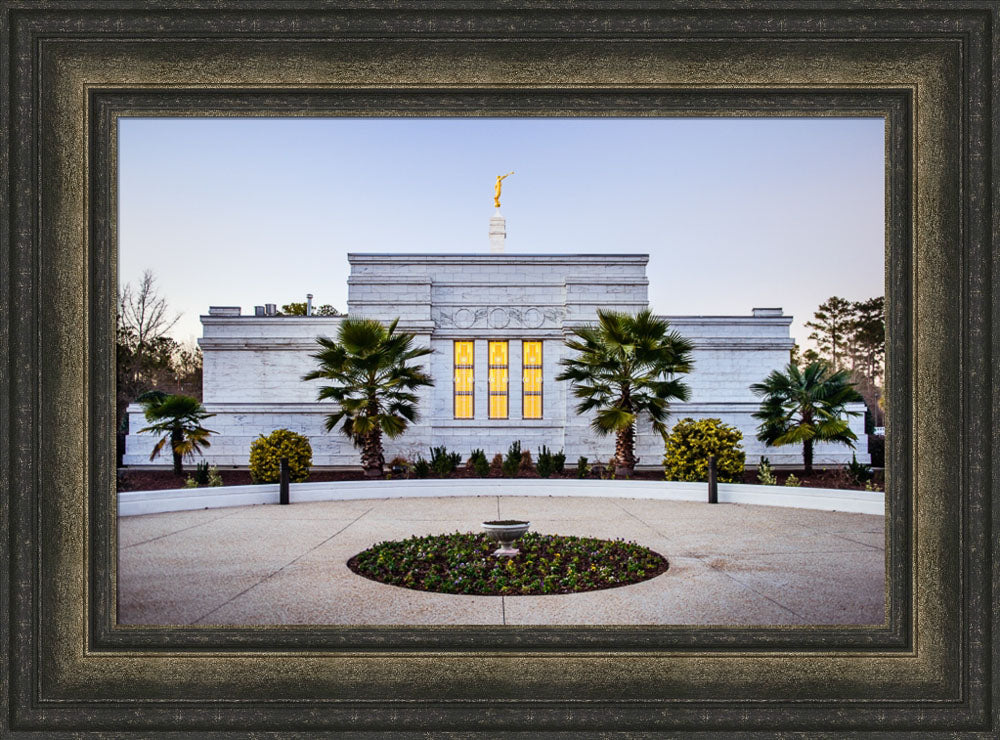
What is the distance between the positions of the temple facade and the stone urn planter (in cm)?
1034

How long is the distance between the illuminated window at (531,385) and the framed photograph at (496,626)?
14.7 metres

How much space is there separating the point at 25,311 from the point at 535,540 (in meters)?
6.00

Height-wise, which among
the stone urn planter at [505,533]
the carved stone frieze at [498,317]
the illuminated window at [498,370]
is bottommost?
the stone urn planter at [505,533]

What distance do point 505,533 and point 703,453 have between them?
6.69m

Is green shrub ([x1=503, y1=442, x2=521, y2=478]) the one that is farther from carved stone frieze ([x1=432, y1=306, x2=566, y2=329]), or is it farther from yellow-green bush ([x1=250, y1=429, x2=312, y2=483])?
yellow-green bush ([x1=250, y1=429, x2=312, y2=483])

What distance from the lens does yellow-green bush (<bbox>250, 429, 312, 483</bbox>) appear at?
12820 millimetres

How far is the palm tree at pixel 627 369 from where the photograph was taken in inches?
541

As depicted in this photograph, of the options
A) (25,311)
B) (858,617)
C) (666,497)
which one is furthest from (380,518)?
(25,311)

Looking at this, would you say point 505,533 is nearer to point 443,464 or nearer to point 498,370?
point 443,464

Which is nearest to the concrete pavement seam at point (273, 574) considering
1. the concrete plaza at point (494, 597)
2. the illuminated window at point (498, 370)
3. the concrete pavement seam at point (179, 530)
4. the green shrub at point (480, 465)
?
the concrete plaza at point (494, 597)

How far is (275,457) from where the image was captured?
42.1 feet

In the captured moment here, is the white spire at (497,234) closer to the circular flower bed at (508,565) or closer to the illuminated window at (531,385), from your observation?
the illuminated window at (531,385)

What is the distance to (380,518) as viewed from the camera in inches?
405

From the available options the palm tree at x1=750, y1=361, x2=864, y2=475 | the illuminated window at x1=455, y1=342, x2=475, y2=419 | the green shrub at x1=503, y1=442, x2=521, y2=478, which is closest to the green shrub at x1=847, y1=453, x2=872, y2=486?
the palm tree at x1=750, y1=361, x2=864, y2=475
